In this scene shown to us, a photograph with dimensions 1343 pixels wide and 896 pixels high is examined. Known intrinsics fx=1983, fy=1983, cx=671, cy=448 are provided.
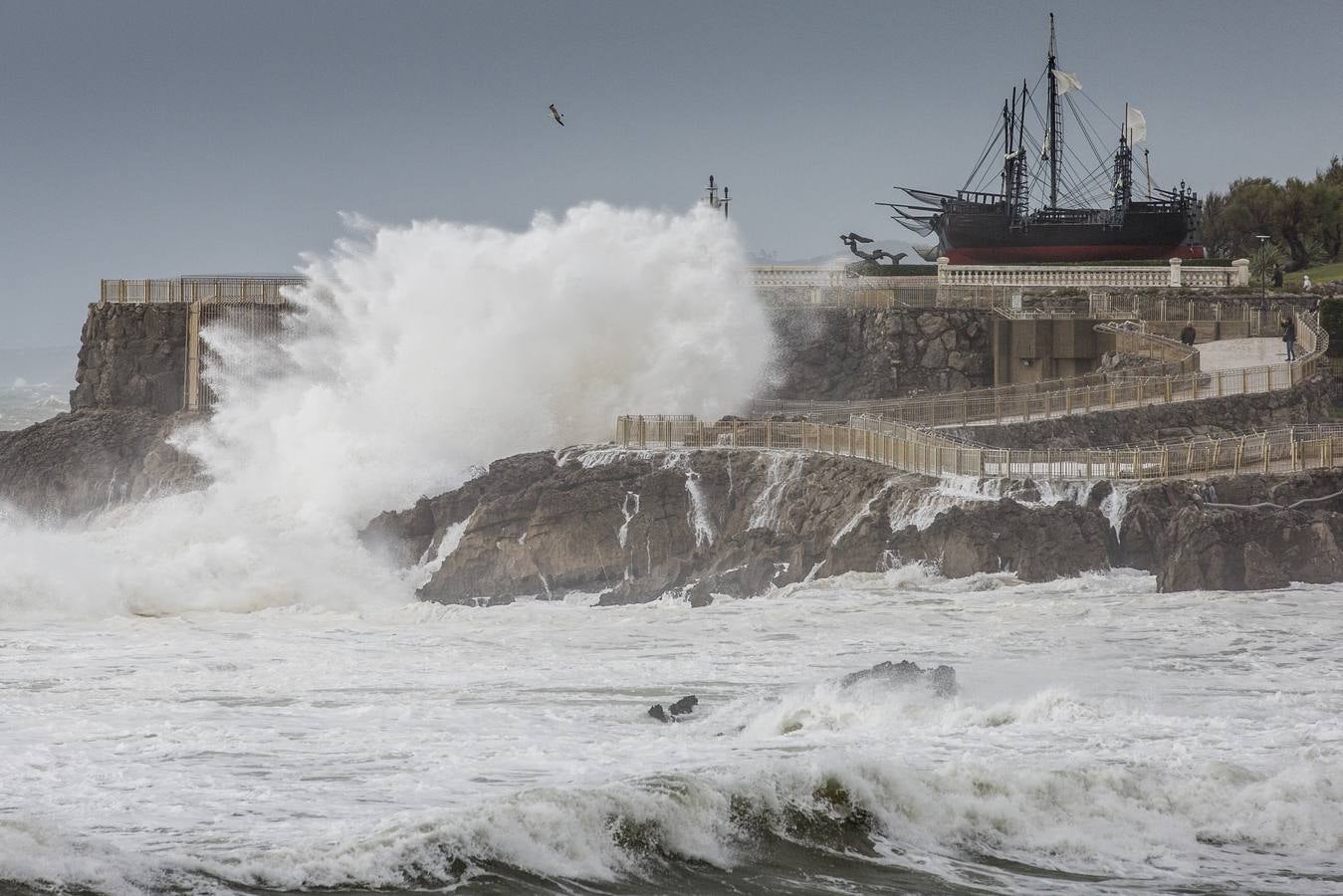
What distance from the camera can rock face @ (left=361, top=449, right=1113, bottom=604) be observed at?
28.0 m

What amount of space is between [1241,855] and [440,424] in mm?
24339

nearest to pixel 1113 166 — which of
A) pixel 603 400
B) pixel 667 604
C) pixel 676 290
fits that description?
pixel 676 290

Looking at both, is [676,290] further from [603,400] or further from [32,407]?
[32,407]

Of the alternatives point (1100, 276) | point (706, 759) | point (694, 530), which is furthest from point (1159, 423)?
point (706, 759)

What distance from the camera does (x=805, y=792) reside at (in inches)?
635

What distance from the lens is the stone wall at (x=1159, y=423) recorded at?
109 ft

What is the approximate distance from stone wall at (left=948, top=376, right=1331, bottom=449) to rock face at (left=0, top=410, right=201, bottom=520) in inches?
681

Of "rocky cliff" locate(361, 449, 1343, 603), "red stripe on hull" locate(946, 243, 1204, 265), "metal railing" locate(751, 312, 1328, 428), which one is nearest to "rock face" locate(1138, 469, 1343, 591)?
"rocky cliff" locate(361, 449, 1343, 603)

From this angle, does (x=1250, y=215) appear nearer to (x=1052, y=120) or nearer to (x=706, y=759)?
(x=1052, y=120)

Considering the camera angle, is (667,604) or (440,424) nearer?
(667,604)

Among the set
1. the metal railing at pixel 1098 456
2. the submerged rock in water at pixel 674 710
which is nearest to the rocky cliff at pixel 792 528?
the metal railing at pixel 1098 456

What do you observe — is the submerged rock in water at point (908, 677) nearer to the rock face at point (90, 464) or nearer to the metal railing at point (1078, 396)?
the metal railing at point (1078, 396)

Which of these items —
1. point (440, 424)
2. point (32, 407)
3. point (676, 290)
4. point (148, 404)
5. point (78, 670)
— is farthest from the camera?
point (32, 407)

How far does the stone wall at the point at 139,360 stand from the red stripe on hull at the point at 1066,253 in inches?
811
